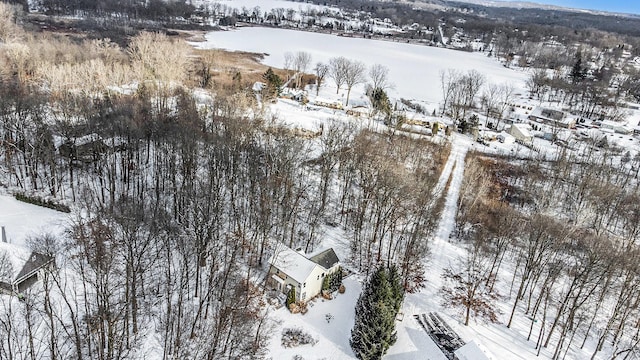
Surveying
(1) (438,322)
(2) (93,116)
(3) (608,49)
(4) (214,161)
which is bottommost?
(1) (438,322)

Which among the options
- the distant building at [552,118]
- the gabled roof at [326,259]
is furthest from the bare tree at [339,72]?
the gabled roof at [326,259]

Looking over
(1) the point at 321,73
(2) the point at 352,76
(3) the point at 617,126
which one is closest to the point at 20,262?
(2) the point at 352,76

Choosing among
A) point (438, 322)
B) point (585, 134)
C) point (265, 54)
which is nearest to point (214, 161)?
point (438, 322)

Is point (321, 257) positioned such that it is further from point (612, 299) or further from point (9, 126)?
point (9, 126)

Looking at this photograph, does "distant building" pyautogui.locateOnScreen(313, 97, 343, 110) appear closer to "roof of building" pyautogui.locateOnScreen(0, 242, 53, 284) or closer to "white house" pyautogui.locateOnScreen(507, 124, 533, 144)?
"white house" pyautogui.locateOnScreen(507, 124, 533, 144)

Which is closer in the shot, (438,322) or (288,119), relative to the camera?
(438,322)

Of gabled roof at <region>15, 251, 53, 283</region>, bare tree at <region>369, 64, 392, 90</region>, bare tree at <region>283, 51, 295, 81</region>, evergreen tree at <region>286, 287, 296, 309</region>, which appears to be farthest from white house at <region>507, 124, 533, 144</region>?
gabled roof at <region>15, 251, 53, 283</region>

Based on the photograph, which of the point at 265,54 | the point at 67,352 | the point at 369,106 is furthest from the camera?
the point at 265,54
